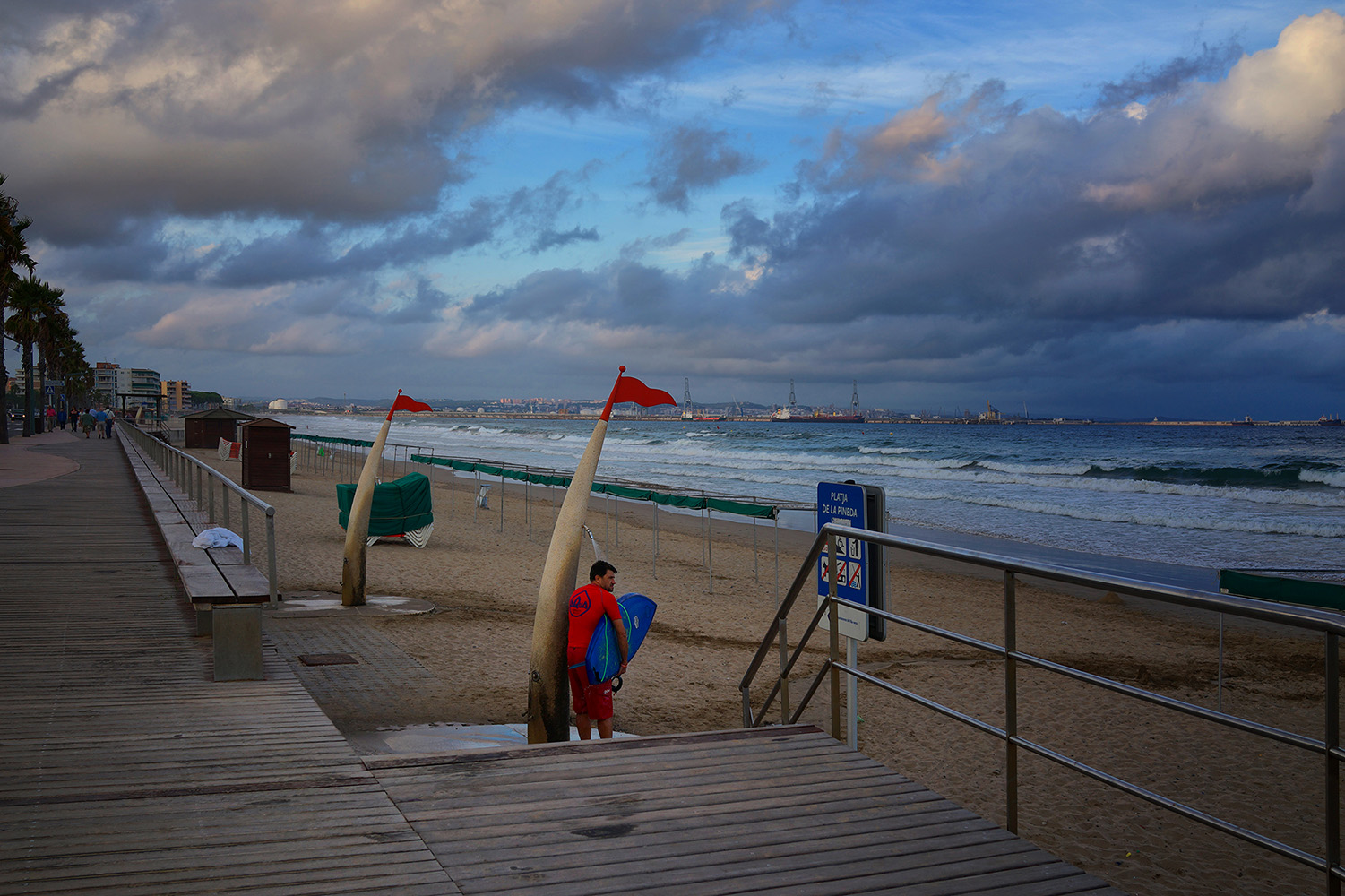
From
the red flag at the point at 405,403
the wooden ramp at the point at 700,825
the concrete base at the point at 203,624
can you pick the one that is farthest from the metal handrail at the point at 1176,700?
the red flag at the point at 405,403

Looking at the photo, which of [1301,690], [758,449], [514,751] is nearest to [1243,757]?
[1301,690]

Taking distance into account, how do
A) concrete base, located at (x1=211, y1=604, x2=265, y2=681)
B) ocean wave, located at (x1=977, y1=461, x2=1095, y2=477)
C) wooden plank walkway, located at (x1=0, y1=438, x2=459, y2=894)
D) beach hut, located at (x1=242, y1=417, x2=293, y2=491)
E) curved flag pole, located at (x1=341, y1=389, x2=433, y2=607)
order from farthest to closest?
ocean wave, located at (x1=977, y1=461, x2=1095, y2=477) < beach hut, located at (x1=242, y1=417, x2=293, y2=491) < curved flag pole, located at (x1=341, y1=389, x2=433, y2=607) < concrete base, located at (x1=211, y1=604, x2=265, y2=681) < wooden plank walkway, located at (x1=0, y1=438, x2=459, y2=894)

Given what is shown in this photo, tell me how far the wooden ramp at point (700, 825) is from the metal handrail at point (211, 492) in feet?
8.70

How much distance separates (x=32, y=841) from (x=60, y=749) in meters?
1.05

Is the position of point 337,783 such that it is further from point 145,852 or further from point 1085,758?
point 1085,758

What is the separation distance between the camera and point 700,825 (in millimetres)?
3135

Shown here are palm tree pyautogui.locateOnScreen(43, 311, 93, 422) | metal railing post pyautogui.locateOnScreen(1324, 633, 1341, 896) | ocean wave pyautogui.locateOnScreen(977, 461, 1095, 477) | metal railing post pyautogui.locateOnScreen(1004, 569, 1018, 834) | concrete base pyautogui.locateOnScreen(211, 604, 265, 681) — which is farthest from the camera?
palm tree pyautogui.locateOnScreen(43, 311, 93, 422)

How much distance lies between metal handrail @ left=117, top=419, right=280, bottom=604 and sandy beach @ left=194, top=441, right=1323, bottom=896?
141 centimetres

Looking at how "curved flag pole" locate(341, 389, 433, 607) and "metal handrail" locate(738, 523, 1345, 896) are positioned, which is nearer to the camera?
"metal handrail" locate(738, 523, 1345, 896)

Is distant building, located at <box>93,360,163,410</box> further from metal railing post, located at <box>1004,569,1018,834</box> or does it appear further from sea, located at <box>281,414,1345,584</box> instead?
metal railing post, located at <box>1004,569,1018,834</box>

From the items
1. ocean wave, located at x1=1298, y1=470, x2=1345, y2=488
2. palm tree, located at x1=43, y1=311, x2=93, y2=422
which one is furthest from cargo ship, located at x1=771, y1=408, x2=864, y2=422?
ocean wave, located at x1=1298, y1=470, x2=1345, y2=488

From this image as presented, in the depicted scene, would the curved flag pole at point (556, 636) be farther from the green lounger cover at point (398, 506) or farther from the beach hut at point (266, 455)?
the beach hut at point (266, 455)

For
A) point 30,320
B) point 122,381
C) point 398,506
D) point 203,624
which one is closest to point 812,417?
point 122,381

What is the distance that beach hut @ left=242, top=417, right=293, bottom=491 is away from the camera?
25375 millimetres
